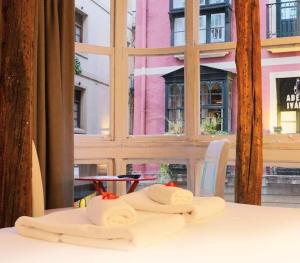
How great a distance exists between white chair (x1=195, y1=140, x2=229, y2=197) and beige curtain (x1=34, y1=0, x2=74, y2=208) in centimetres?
110

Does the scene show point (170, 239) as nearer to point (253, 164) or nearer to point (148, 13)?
point (253, 164)

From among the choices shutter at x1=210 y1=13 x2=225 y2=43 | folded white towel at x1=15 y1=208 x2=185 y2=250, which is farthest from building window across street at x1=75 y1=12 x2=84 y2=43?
folded white towel at x1=15 y1=208 x2=185 y2=250

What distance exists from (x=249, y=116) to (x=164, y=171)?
5.03ft

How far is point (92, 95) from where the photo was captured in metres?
4.34

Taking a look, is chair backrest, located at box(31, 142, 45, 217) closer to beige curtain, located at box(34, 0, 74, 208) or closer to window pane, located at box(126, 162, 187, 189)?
beige curtain, located at box(34, 0, 74, 208)

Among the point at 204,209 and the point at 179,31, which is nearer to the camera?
the point at 204,209

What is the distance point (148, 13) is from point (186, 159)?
5.02 feet

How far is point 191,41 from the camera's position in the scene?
4.19 m

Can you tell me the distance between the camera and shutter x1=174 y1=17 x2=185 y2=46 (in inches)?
171

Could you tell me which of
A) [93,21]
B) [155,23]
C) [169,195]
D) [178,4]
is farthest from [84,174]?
[169,195]

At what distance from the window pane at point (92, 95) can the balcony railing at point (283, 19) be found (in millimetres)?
1555

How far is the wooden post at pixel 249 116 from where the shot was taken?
9.66 feet

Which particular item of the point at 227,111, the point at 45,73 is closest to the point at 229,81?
the point at 227,111

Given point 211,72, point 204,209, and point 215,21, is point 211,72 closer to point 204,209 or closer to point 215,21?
point 215,21
